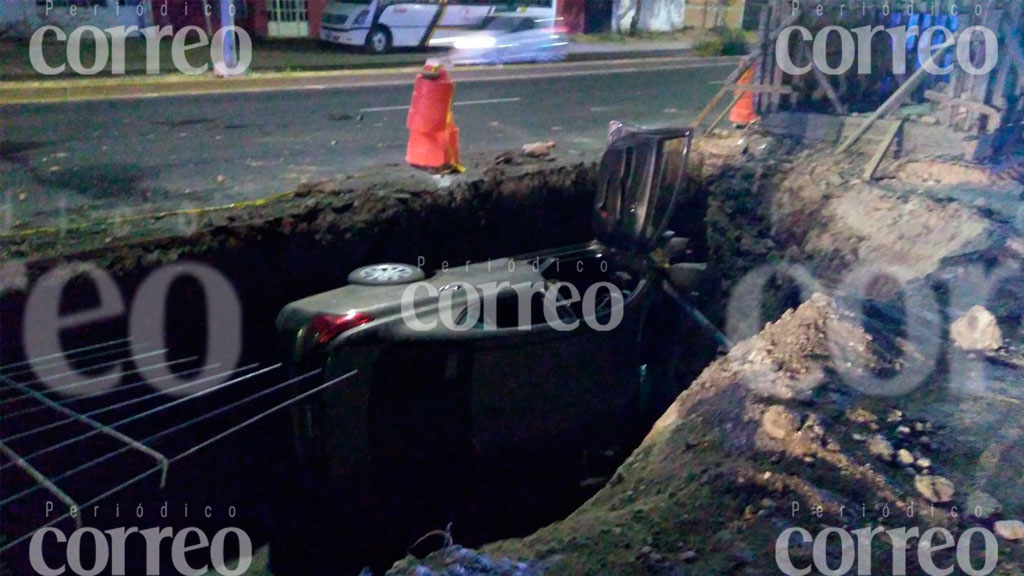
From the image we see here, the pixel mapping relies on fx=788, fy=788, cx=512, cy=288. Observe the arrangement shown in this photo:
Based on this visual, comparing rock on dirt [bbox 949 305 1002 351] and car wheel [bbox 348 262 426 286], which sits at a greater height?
car wheel [bbox 348 262 426 286]

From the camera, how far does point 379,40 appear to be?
56.6 feet

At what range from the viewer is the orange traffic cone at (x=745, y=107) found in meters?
9.58

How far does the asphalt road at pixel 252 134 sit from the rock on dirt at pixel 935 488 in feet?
19.1

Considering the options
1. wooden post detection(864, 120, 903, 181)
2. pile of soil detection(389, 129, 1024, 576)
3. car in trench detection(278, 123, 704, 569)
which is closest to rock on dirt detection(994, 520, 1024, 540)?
pile of soil detection(389, 129, 1024, 576)

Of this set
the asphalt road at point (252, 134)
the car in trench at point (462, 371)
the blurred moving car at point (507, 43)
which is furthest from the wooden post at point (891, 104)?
the blurred moving car at point (507, 43)

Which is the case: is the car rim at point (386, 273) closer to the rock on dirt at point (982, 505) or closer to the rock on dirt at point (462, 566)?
the rock on dirt at point (462, 566)

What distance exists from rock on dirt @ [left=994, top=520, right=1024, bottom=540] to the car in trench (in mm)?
2198

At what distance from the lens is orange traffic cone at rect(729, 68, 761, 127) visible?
9.58 m

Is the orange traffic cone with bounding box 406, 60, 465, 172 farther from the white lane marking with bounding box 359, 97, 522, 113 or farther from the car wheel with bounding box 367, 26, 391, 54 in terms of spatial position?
the car wheel with bounding box 367, 26, 391, 54

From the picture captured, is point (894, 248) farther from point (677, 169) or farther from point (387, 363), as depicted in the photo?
point (387, 363)

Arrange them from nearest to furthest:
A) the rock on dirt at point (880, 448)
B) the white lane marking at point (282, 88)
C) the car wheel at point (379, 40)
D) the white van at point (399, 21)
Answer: the rock on dirt at point (880, 448) → the white lane marking at point (282, 88) → the white van at point (399, 21) → the car wheel at point (379, 40)

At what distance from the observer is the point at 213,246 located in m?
5.84

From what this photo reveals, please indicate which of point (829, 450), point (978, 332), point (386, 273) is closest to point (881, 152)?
point (978, 332)

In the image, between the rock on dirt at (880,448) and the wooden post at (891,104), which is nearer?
the rock on dirt at (880,448)
